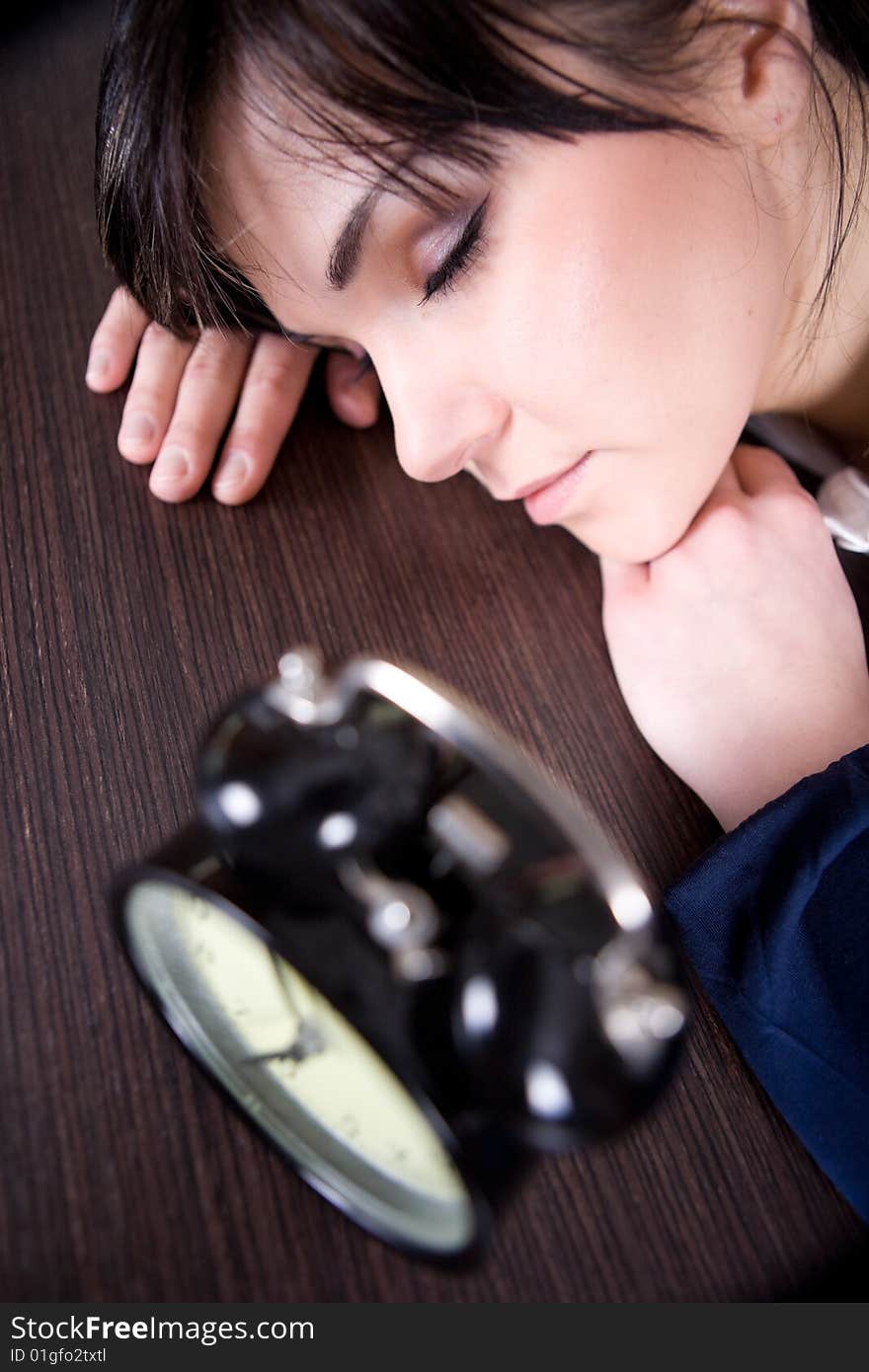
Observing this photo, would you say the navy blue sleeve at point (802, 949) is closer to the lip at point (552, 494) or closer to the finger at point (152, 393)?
the lip at point (552, 494)

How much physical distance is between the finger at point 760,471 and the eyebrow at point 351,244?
0.30 m

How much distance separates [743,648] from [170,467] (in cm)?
34

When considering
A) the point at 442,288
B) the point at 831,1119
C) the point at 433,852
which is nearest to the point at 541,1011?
the point at 433,852

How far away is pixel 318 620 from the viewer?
0.55 m

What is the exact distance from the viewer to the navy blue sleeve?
0.43 metres

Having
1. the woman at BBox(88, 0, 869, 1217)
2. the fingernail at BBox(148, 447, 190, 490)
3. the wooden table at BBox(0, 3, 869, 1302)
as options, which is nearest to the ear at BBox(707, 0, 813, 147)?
the woman at BBox(88, 0, 869, 1217)

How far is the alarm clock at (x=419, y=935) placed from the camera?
0.29 metres

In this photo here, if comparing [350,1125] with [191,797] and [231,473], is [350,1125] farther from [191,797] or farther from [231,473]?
[231,473]

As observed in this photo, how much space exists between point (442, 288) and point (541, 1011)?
305 mm

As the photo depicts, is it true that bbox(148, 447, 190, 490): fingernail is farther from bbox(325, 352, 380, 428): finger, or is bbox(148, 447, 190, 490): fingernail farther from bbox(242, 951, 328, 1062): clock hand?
bbox(242, 951, 328, 1062): clock hand

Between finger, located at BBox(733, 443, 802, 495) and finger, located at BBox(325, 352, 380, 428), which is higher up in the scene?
finger, located at BBox(733, 443, 802, 495)

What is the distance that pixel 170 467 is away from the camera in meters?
0.59

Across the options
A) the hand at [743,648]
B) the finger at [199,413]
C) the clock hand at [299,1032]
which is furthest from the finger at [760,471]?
the clock hand at [299,1032]

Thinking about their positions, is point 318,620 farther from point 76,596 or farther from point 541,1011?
point 541,1011
